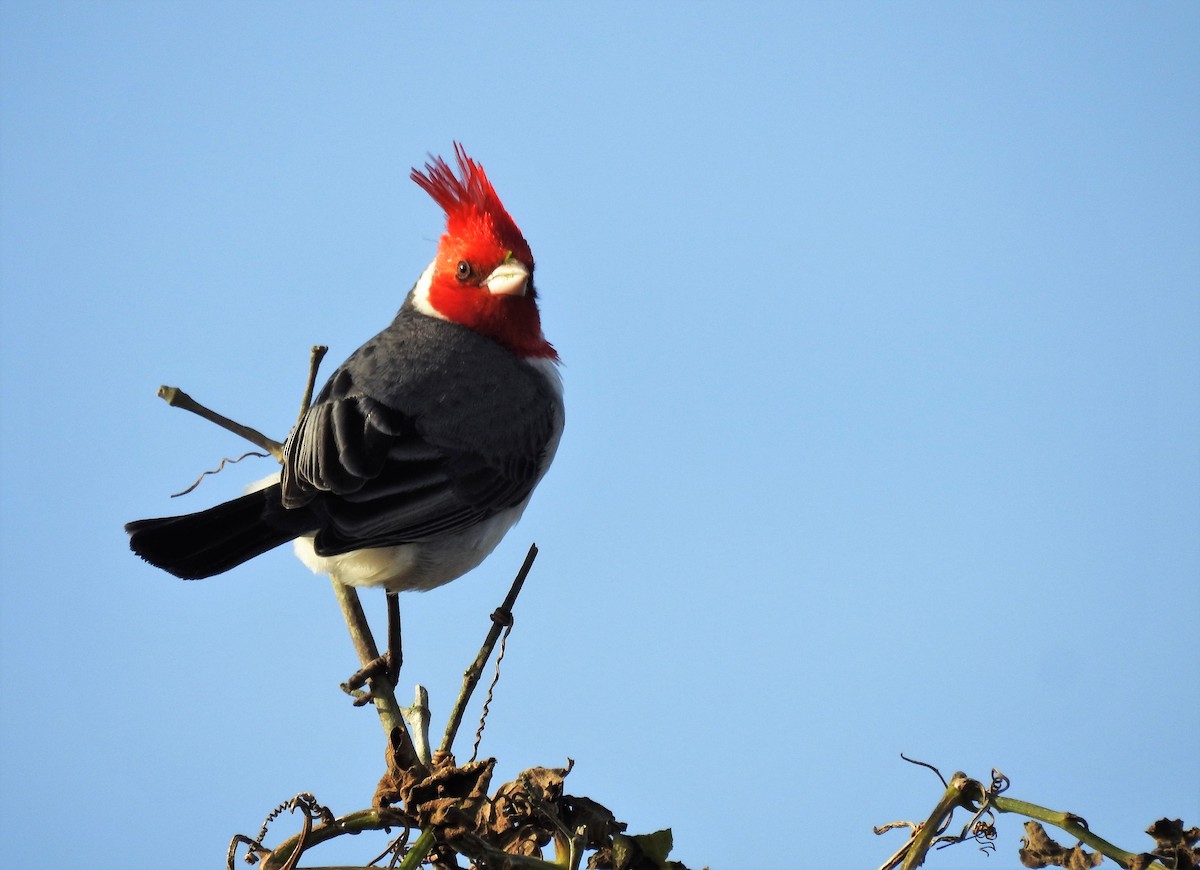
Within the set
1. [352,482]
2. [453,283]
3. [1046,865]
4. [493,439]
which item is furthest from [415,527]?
[1046,865]

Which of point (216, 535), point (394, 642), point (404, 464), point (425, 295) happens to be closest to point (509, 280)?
point (425, 295)

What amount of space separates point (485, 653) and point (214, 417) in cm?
169

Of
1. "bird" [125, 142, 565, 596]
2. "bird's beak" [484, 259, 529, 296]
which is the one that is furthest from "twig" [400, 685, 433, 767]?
"bird's beak" [484, 259, 529, 296]

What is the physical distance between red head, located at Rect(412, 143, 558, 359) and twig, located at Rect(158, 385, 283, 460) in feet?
4.60

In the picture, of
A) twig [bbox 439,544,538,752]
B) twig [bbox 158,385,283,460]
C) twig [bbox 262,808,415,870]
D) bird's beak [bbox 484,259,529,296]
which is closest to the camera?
twig [bbox 262,808,415,870]

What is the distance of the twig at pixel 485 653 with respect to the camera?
2771 millimetres

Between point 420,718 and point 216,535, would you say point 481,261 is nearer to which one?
point 216,535

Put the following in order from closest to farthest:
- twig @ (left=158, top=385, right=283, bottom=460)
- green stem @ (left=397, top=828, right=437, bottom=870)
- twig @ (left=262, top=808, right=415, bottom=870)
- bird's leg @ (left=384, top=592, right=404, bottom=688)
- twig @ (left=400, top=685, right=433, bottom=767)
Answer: green stem @ (left=397, top=828, right=437, bottom=870)
twig @ (left=262, top=808, right=415, bottom=870)
twig @ (left=400, top=685, right=433, bottom=767)
twig @ (left=158, top=385, right=283, bottom=460)
bird's leg @ (left=384, top=592, right=404, bottom=688)

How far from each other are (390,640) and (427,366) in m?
1.18

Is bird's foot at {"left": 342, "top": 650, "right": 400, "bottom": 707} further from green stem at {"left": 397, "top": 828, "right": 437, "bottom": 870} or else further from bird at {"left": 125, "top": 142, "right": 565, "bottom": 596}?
green stem at {"left": 397, "top": 828, "right": 437, "bottom": 870}

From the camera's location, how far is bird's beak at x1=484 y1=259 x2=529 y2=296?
220 inches

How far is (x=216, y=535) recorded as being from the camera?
4250 mm

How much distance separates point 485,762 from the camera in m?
2.25

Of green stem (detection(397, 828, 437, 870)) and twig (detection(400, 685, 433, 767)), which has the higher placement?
twig (detection(400, 685, 433, 767))
